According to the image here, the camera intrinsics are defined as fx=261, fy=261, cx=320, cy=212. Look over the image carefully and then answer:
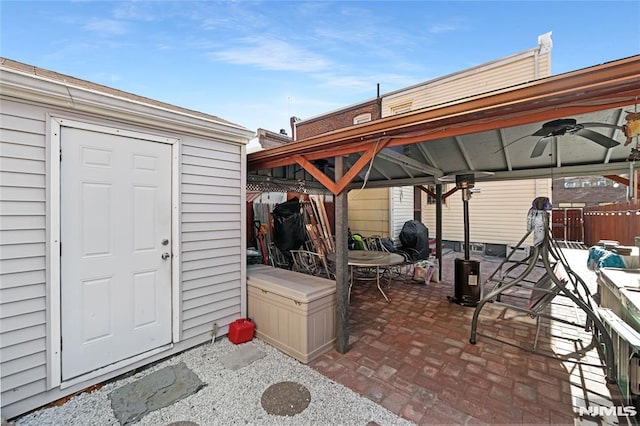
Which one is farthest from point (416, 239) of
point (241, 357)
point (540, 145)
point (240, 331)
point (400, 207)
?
point (241, 357)

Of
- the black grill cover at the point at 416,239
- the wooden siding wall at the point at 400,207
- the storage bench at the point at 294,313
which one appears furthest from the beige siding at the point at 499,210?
the storage bench at the point at 294,313

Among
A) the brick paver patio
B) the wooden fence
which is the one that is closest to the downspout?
the wooden fence

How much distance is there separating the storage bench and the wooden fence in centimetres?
875

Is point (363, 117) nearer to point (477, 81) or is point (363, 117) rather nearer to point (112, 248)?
point (477, 81)

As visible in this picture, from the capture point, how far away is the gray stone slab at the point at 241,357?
105 inches

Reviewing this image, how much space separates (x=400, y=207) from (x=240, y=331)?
6.73 metres

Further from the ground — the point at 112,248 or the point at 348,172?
the point at 348,172

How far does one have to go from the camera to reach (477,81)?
785 cm

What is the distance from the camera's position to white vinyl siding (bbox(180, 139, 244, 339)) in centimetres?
295

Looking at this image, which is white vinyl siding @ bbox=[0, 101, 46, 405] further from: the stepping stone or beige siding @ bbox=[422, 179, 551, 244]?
beige siding @ bbox=[422, 179, 551, 244]

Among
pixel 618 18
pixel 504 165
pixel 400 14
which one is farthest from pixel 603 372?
pixel 400 14

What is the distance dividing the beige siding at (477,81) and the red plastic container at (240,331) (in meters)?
7.09

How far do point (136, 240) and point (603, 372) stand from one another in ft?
15.4

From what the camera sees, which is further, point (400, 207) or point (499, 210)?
point (400, 207)
